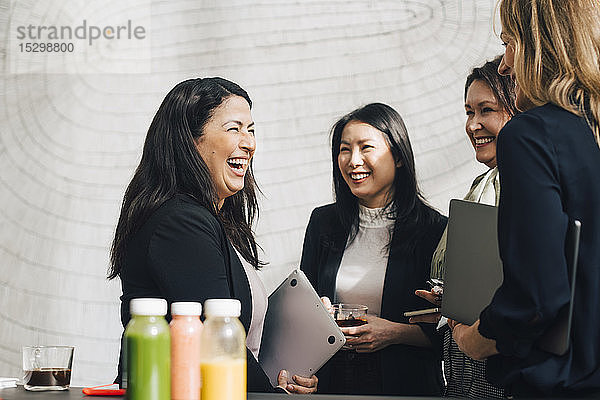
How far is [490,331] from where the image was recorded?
4.32 feet

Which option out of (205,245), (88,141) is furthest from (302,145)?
(205,245)

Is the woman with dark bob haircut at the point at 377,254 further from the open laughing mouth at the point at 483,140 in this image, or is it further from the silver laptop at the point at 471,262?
the silver laptop at the point at 471,262

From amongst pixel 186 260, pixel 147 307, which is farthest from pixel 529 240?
pixel 186 260

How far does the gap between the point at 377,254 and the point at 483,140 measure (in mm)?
558

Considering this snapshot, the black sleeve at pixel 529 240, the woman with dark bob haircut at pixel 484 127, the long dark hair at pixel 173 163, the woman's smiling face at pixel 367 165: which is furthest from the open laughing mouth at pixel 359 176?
the black sleeve at pixel 529 240

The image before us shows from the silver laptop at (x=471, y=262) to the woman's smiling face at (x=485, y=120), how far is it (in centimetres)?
109

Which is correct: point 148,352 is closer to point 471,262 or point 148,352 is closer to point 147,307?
point 147,307

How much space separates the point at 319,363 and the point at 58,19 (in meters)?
2.13

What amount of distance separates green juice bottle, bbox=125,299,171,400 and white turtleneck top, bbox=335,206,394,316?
165cm

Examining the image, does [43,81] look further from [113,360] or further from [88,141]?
[113,360]

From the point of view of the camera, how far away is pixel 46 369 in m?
1.53

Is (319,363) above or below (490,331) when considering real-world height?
below

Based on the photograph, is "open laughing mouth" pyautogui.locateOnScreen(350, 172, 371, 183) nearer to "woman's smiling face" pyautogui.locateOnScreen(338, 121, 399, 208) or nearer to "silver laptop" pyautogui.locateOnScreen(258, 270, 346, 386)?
"woman's smiling face" pyautogui.locateOnScreen(338, 121, 399, 208)

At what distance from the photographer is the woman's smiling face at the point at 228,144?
6.77ft
